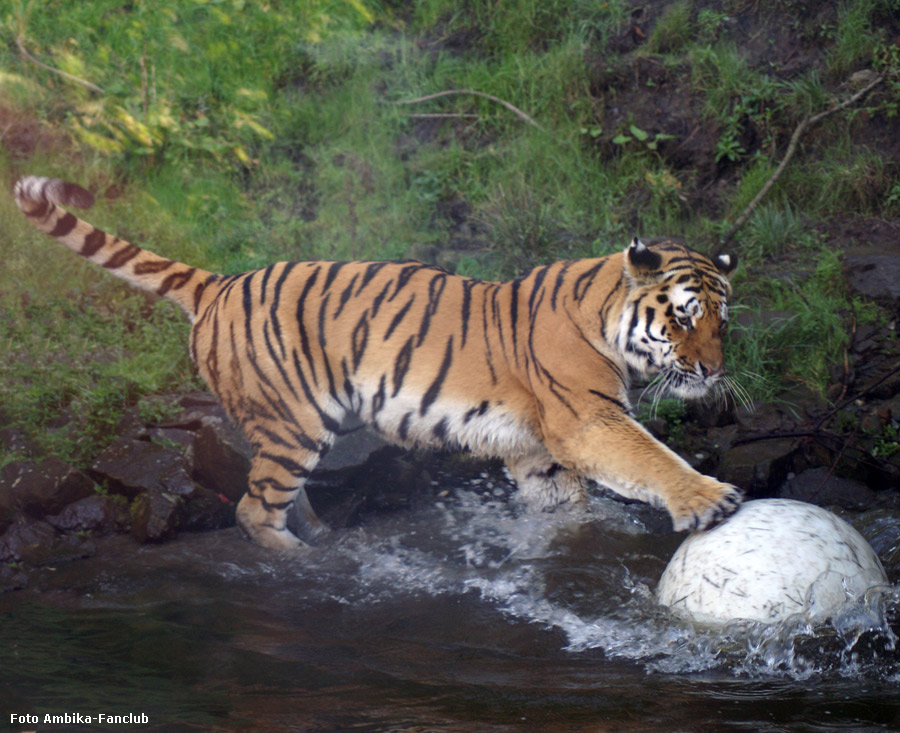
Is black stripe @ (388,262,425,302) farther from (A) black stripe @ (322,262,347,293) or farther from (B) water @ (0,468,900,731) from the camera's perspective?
(B) water @ (0,468,900,731)

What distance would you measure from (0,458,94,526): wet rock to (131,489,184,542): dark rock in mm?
301

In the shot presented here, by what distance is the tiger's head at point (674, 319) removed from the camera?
3438 millimetres

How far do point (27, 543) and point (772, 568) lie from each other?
10.4 ft

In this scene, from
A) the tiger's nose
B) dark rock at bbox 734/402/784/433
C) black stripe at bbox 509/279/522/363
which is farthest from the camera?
dark rock at bbox 734/402/784/433

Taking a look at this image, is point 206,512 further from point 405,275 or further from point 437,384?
point 405,275

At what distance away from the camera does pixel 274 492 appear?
3.96 meters

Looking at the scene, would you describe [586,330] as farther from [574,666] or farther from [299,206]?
[299,206]

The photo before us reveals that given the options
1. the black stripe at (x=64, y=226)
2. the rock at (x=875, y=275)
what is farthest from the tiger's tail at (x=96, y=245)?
the rock at (x=875, y=275)

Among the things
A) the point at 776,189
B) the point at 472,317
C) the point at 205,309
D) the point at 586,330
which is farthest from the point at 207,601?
the point at 776,189

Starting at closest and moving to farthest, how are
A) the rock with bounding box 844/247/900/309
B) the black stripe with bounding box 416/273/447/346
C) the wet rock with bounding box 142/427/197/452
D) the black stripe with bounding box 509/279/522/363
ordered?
the black stripe with bounding box 509/279/522/363 → the black stripe with bounding box 416/273/447/346 → the wet rock with bounding box 142/427/197/452 → the rock with bounding box 844/247/900/309

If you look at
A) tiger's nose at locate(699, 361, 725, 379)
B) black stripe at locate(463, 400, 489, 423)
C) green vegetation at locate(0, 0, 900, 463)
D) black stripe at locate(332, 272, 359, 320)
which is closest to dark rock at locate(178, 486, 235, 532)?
green vegetation at locate(0, 0, 900, 463)

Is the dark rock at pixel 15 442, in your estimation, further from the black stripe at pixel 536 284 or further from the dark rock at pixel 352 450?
the black stripe at pixel 536 284

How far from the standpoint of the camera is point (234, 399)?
3945mm

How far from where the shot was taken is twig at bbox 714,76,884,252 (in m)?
5.60
